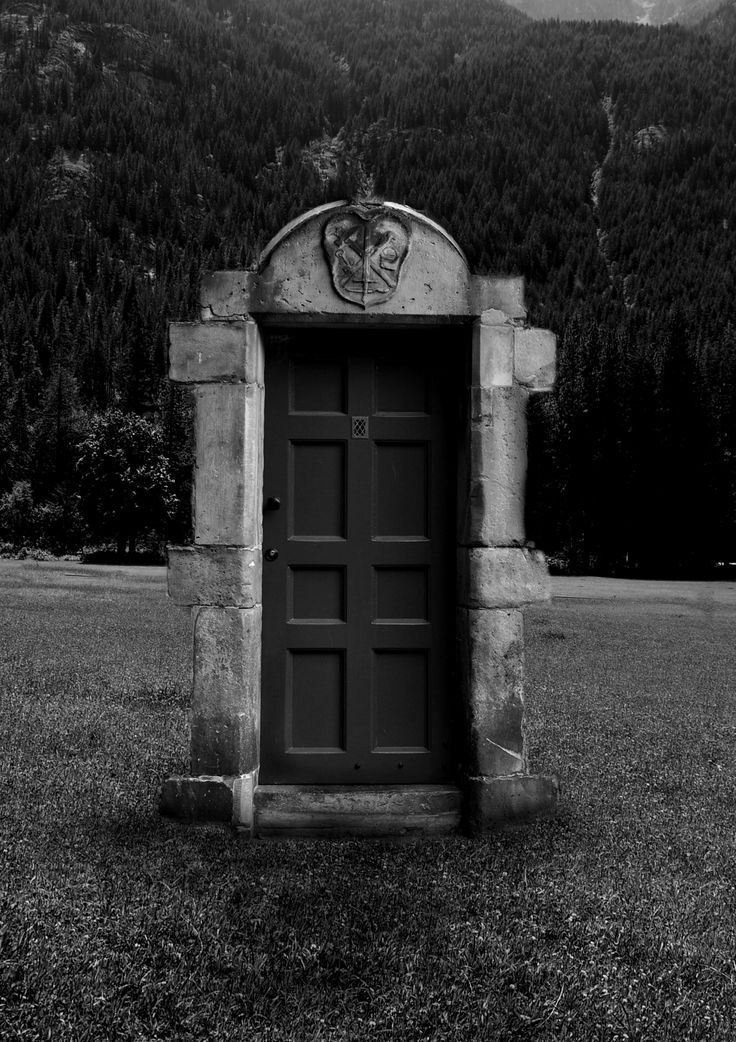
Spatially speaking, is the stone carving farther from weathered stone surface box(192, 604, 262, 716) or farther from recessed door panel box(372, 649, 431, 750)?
recessed door panel box(372, 649, 431, 750)

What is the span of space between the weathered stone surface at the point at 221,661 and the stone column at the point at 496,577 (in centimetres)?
157

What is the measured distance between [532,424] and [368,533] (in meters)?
1.43

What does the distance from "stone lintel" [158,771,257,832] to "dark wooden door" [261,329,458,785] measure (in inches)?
15.8

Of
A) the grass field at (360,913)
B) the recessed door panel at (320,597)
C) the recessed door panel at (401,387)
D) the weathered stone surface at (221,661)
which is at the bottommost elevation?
the grass field at (360,913)

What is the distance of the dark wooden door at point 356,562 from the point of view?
22.0 feet

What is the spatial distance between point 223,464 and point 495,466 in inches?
74.2

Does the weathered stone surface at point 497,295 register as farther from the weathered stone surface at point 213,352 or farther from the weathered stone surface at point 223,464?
the weathered stone surface at point 223,464

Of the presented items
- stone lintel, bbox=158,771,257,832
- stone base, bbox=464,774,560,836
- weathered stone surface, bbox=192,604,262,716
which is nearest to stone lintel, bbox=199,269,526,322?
weathered stone surface, bbox=192,604,262,716

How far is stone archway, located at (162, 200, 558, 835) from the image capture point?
6.37 m

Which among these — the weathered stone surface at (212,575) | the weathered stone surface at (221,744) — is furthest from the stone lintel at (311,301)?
the weathered stone surface at (221,744)

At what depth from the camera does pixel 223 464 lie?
251 inches

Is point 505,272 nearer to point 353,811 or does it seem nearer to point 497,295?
point 497,295

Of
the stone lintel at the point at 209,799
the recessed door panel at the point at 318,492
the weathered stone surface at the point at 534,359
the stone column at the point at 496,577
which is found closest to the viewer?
the stone lintel at the point at 209,799

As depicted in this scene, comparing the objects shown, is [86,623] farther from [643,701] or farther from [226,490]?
[226,490]
